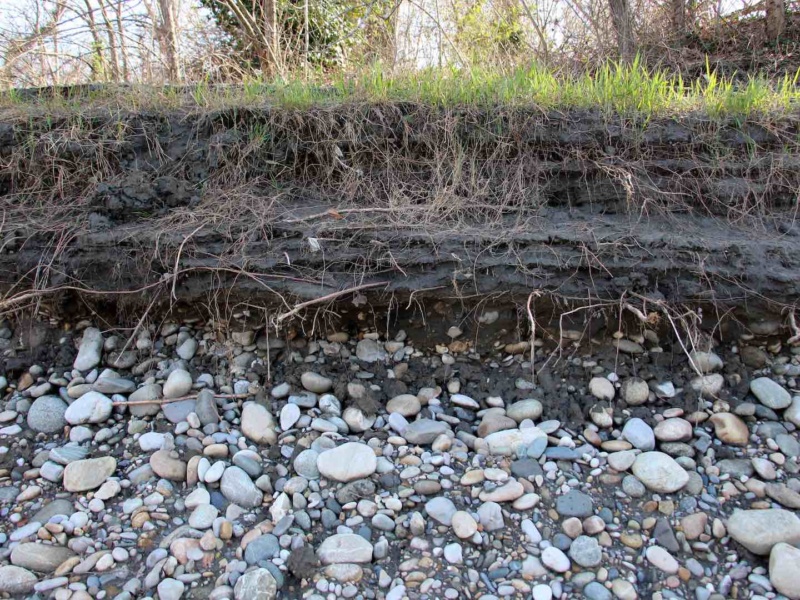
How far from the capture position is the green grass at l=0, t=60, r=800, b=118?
319 centimetres

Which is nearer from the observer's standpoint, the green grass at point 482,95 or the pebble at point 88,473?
the pebble at point 88,473

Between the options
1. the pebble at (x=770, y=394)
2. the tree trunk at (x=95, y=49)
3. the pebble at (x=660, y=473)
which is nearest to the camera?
the pebble at (x=660, y=473)

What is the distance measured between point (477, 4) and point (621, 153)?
4.03 m

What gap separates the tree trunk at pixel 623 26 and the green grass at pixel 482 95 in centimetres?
154

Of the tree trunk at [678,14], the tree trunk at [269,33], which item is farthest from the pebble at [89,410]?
the tree trunk at [678,14]

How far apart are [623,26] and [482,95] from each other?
8.71 feet

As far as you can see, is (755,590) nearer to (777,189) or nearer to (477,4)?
(777,189)

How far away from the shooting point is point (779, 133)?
3.10 metres

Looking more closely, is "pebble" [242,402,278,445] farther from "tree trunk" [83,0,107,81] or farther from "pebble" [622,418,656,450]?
"tree trunk" [83,0,107,81]

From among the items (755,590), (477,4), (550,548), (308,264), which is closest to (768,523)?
(755,590)

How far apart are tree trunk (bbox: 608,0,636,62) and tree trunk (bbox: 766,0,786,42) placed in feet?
4.29

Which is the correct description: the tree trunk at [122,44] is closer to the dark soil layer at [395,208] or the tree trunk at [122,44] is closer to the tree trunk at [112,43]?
the tree trunk at [112,43]

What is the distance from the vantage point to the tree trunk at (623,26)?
4.91 meters

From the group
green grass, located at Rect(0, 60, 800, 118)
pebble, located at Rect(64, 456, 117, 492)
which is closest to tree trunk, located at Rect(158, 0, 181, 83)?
green grass, located at Rect(0, 60, 800, 118)
